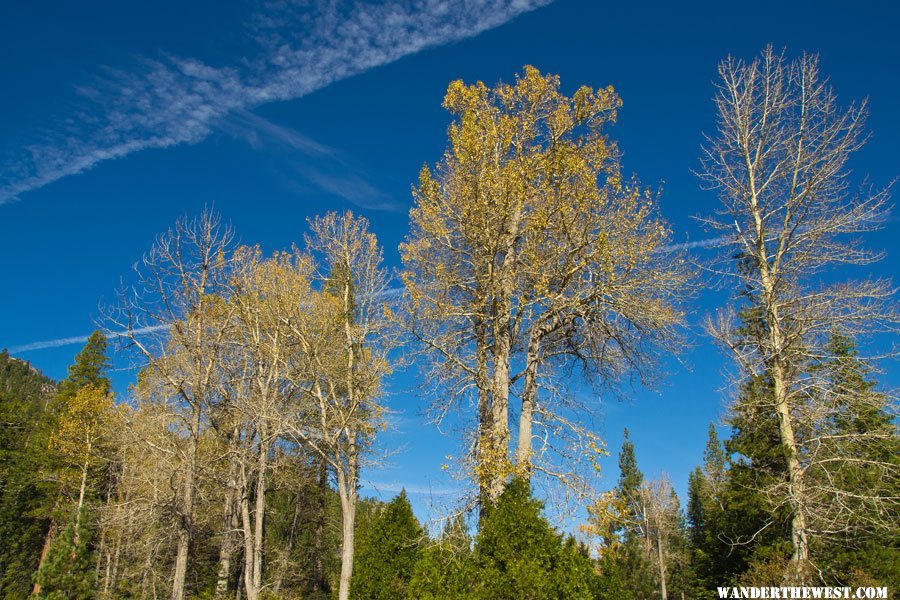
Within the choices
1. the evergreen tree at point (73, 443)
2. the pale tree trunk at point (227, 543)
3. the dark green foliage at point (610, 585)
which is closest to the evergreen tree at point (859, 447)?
the dark green foliage at point (610, 585)

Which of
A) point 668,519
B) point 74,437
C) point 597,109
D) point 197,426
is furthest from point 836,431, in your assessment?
point 668,519

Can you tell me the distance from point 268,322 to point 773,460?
16055 mm

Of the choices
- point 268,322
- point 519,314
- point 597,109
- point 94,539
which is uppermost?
point 597,109

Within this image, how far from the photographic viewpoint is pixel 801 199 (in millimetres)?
9867

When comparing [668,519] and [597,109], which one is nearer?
[597,109]

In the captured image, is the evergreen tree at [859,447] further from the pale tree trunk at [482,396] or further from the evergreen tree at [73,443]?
the evergreen tree at [73,443]

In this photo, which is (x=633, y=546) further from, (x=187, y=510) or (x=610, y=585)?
(x=187, y=510)

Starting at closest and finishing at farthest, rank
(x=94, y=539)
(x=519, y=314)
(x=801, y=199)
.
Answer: (x=519, y=314)
(x=801, y=199)
(x=94, y=539)

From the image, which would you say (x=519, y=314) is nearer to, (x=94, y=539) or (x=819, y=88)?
(x=819, y=88)

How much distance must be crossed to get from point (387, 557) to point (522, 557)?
7038 mm

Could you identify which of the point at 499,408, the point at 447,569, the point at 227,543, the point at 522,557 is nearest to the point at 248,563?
the point at 227,543

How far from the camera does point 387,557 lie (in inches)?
511

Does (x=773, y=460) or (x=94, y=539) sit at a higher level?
(x=773, y=460)

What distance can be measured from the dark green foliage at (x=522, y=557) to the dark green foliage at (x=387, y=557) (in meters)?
A: 5.41
